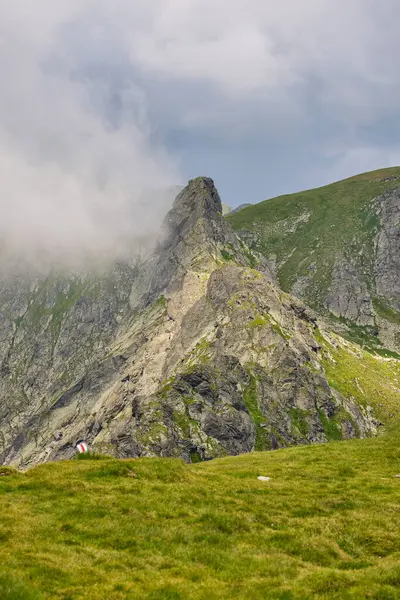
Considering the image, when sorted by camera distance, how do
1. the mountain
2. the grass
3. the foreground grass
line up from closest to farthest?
the foreground grass → the mountain → the grass

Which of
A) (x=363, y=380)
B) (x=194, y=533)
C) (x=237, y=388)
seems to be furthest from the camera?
(x=363, y=380)

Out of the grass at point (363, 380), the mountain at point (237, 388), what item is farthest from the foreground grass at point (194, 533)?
the grass at point (363, 380)

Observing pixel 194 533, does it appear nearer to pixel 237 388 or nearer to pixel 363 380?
pixel 237 388

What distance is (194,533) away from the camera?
84.7ft

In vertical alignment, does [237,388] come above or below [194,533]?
above

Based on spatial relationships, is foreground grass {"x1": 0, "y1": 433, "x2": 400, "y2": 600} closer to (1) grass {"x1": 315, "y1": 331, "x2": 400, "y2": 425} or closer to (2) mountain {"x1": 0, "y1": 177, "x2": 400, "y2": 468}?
(2) mountain {"x1": 0, "y1": 177, "x2": 400, "y2": 468}

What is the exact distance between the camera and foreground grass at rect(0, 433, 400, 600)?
19.0 metres

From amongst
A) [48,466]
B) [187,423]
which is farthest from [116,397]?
[48,466]

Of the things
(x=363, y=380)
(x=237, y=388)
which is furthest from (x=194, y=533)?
(x=363, y=380)

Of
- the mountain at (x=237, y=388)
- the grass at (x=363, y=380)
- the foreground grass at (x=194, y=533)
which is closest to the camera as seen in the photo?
the foreground grass at (x=194, y=533)

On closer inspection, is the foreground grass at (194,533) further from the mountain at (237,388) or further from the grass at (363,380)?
the grass at (363,380)

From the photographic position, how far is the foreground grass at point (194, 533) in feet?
62.2

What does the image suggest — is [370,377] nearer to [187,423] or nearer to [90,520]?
[187,423]

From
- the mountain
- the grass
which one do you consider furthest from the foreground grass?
the grass
